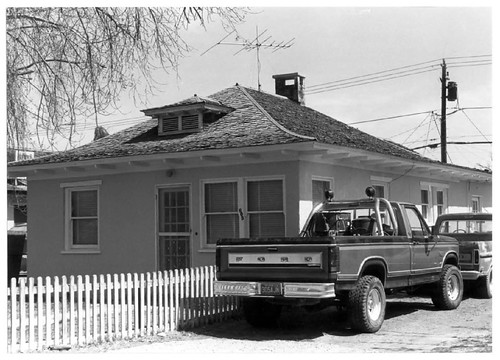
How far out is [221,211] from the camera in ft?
49.4

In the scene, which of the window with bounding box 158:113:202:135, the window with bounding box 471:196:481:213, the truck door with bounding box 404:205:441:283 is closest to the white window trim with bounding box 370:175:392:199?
the truck door with bounding box 404:205:441:283

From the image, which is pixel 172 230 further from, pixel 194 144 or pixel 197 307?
pixel 197 307

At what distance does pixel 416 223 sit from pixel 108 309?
6.39 m

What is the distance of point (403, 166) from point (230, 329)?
7.55 metres

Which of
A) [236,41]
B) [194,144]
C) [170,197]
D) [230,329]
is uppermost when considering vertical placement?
[236,41]

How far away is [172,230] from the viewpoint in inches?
620

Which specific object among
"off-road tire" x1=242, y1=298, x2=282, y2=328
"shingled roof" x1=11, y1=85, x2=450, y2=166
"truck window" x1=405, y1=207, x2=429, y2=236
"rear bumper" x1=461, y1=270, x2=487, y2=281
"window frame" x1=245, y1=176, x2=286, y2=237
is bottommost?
"off-road tire" x1=242, y1=298, x2=282, y2=328

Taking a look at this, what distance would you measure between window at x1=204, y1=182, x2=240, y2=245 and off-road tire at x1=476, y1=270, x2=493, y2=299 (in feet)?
16.2

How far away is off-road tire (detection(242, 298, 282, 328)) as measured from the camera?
11.6 m

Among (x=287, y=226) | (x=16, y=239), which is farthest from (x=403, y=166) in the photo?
(x=16, y=239)

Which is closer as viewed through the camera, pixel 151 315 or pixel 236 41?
pixel 151 315

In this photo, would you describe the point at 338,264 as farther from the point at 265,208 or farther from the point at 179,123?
the point at 179,123

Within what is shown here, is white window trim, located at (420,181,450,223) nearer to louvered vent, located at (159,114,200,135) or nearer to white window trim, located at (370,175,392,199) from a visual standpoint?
white window trim, located at (370,175,392,199)

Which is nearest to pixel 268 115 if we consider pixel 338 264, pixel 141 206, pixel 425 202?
pixel 141 206
